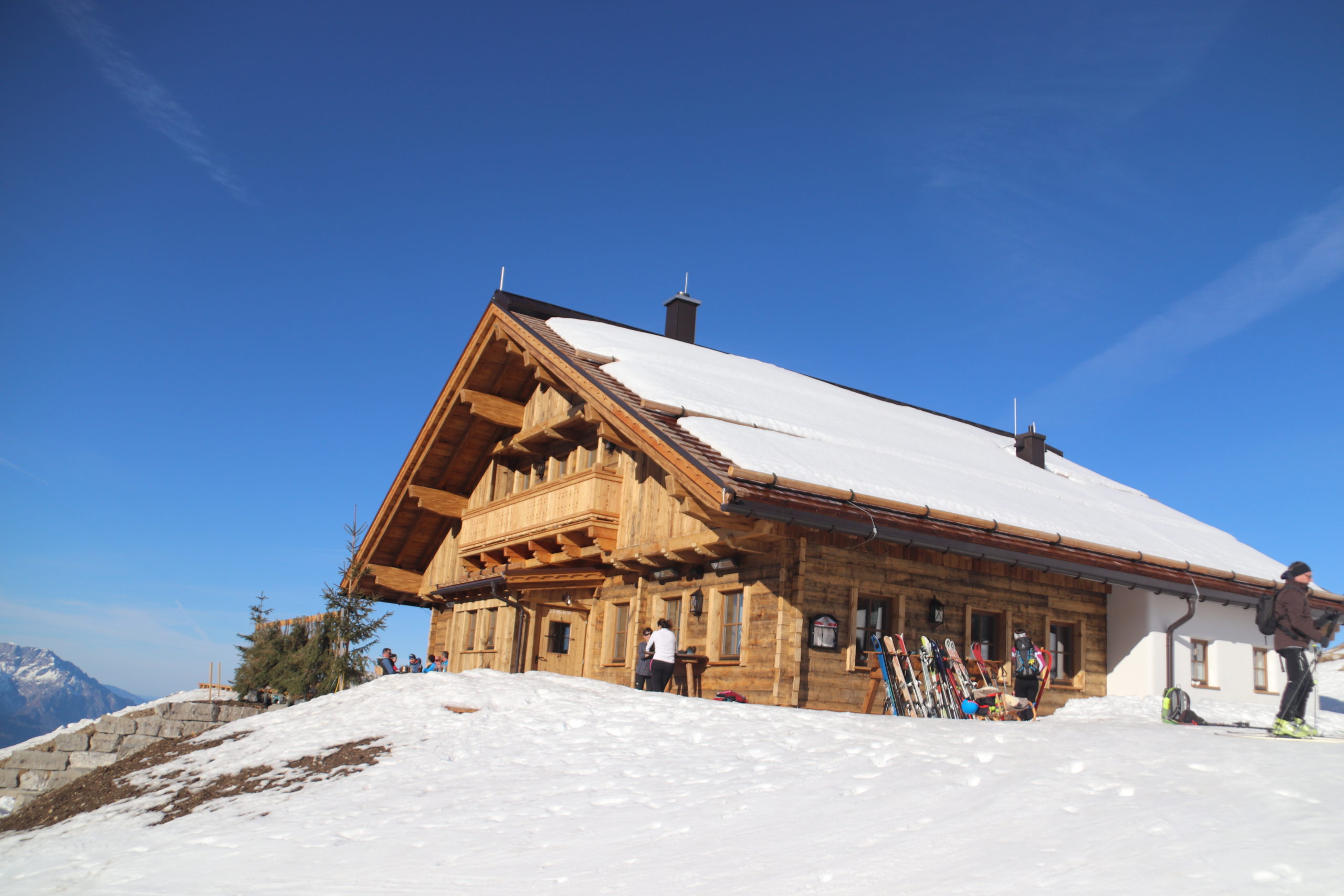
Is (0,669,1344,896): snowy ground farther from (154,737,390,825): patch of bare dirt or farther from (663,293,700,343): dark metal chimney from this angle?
(663,293,700,343): dark metal chimney

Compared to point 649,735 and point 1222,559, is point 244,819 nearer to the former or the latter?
point 649,735

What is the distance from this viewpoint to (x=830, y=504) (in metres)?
11.9

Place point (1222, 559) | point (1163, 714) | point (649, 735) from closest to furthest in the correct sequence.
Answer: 1. point (649, 735)
2. point (1163, 714)
3. point (1222, 559)

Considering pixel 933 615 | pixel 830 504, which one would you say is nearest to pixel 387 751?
pixel 830 504

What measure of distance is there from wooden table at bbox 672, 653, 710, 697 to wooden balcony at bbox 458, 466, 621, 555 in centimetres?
283

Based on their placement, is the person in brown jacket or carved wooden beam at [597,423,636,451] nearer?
the person in brown jacket

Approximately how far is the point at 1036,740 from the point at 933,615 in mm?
6316

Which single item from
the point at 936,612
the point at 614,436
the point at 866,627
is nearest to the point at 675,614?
the point at 614,436

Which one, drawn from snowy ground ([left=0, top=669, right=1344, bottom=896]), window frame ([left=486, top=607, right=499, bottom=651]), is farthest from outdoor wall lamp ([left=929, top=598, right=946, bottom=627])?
window frame ([left=486, top=607, right=499, bottom=651])

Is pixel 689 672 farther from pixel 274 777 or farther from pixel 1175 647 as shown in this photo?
pixel 1175 647

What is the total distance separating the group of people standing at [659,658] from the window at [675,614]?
121cm

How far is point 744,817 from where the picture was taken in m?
6.16

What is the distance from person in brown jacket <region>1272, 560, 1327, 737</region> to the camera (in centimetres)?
843

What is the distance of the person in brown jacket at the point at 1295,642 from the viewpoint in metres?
8.43
